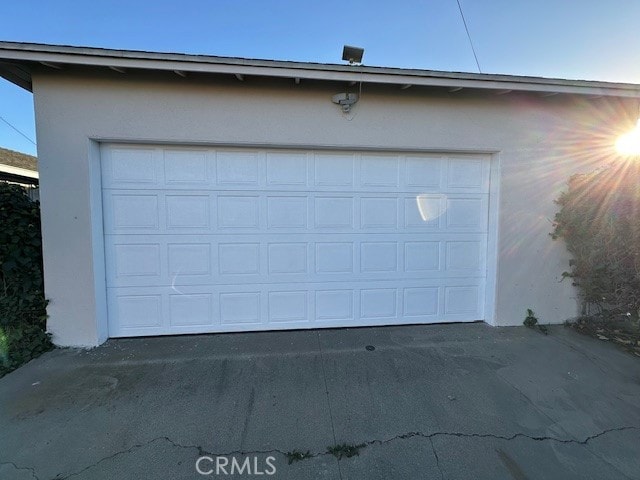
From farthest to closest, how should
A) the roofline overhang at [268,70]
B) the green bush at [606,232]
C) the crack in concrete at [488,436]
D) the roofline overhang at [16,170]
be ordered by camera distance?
the roofline overhang at [16,170], the green bush at [606,232], the roofline overhang at [268,70], the crack in concrete at [488,436]

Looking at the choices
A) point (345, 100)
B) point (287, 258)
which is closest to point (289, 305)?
point (287, 258)

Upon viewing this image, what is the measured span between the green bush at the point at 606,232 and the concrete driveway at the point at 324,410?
27.8 inches

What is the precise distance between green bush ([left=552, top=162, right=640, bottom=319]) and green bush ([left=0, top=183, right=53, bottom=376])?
684 cm

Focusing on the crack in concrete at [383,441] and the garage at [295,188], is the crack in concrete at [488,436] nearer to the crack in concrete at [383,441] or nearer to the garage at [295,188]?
the crack in concrete at [383,441]

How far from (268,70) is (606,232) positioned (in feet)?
15.0

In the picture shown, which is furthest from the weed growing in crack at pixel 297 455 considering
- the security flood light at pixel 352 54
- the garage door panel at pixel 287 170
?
the security flood light at pixel 352 54

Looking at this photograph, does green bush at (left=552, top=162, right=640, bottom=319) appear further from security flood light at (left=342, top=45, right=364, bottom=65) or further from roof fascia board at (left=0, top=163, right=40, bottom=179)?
roof fascia board at (left=0, top=163, right=40, bottom=179)

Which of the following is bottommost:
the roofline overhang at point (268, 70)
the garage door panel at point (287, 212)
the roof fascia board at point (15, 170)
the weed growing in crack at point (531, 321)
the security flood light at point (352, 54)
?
the weed growing in crack at point (531, 321)

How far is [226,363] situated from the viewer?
10.5 feet

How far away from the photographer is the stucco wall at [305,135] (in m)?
3.40

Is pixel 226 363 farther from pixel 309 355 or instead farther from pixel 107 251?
pixel 107 251

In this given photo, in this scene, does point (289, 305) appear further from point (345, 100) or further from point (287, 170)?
point (345, 100)

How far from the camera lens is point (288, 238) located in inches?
155

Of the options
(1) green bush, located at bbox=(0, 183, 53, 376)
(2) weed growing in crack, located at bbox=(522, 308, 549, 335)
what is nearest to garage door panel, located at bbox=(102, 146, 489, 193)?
(1) green bush, located at bbox=(0, 183, 53, 376)
